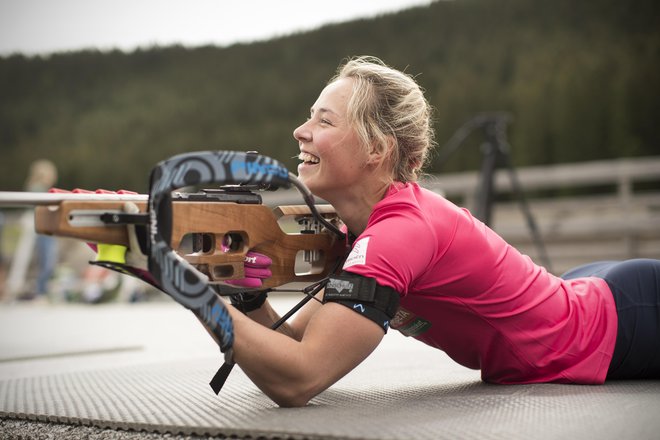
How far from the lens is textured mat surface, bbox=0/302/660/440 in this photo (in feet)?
4.61

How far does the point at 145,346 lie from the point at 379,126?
260cm

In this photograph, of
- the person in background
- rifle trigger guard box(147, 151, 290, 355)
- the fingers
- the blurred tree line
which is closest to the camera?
rifle trigger guard box(147, 151, 290, 355)

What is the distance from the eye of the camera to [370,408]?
1663 millimetres

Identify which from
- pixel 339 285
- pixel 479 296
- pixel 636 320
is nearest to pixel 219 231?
pixel 339 285

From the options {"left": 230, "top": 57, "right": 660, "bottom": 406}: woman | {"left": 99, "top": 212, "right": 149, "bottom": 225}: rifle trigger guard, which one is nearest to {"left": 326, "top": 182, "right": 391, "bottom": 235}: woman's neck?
{"left": 230, "top": 57, "right": 660, "bottom": 406}: woman

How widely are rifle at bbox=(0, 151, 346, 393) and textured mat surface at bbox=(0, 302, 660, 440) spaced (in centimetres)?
17

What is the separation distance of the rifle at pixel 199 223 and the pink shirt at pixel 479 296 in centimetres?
25

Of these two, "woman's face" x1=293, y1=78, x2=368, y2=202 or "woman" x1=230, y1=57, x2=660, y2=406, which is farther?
"woman's face" x1=293, y1=78, x2=368, y2=202

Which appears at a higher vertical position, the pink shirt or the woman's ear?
the woman's ear

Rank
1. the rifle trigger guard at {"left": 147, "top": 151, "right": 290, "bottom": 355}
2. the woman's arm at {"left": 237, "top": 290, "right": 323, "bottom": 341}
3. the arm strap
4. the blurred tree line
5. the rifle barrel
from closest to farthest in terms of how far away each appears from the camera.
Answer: the rifle barrel < the rifle trigger guard at {"left": 147, "top": 151, "right": 290, "bottom": 355} < the arm strap < the woman's arm at {"left": 237, "top": 290, "right": 323, "bottom": 341} < the blurred tree line

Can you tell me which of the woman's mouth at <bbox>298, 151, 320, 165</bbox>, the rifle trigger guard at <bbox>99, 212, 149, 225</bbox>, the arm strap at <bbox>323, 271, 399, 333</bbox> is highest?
the woman's mouth at <bbox>298, 151, 320, 165</bbox>

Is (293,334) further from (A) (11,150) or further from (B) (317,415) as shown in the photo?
(A) (11,150)

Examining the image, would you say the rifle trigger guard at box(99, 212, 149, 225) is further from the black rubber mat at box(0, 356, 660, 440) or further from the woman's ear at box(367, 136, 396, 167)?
the woman's ear at box(367, 136, 396, 167)

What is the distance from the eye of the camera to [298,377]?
154cm
